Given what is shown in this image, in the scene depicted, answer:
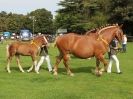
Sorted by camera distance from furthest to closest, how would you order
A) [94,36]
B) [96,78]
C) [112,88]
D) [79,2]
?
[79,2] < [94,36] < [96,78] < [112,88]

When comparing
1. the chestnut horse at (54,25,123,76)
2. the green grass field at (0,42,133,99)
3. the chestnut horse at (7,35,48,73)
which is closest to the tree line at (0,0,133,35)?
the chestnut horse at (7,35,48,73)

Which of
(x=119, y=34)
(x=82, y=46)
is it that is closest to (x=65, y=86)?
(x=82, y=46)

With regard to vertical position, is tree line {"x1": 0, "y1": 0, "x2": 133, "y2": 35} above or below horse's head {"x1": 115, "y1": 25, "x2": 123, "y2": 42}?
below

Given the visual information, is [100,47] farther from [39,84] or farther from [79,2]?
[79,2]

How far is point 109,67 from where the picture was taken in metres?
20.2

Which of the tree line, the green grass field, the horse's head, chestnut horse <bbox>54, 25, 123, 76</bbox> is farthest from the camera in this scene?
the tree line

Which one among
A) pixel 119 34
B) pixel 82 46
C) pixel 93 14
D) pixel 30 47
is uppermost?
pixel 119 34

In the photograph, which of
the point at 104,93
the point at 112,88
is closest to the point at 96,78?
the point at 112,88

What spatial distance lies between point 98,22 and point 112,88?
76.9m

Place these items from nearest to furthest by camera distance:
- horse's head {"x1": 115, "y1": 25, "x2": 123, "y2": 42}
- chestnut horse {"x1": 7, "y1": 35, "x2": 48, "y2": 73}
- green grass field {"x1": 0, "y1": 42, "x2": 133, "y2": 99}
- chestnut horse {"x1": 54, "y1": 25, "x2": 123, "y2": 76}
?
1. green grass field {"x1": 0, "y1": 42, "x2": 133, "y2": 99}
2. chestnut horse {"x1": 54, "y1": 25, "x2": 123, "y2": 76}
3. horse's head {"x1": 115, "y1": 25, "x2": 123, "y2": 42}
4. chestnut horse {"x1": 7, "y1": 35, "x2": 48, "y2": 73}

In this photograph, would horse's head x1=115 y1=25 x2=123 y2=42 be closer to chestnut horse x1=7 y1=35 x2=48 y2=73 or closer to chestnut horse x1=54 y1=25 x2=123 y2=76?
chestnut horse x1=54 y1=25 x2=123 y2=76

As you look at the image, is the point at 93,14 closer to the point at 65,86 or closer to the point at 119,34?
the point at 119,34

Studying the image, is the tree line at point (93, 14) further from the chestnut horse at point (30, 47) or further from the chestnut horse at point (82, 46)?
the chestnut horse at point (82, 46)

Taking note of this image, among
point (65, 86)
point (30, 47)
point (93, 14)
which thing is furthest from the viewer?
point (93, 14)
